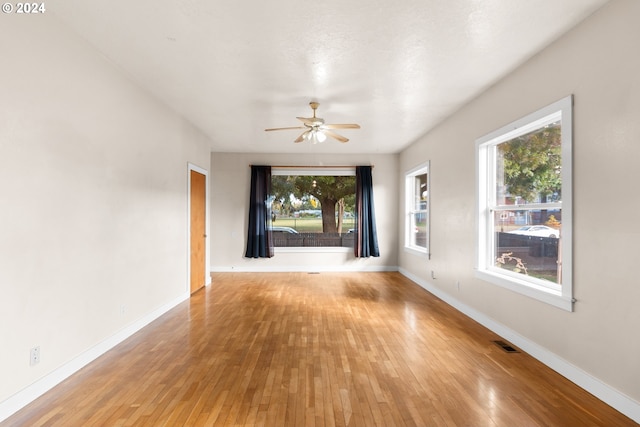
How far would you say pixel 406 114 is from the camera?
4.53m

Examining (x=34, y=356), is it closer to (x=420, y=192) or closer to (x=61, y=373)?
(x=61, y=373)

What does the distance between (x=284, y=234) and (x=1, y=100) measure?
5.71 metres

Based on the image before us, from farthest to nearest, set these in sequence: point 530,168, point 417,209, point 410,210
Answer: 1. point 410,210
2. point 417,209
3. point 530,168

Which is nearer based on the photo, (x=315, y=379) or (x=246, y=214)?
(x=315, y=379)

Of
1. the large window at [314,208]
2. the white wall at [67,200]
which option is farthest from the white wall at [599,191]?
the large window at [314,208]

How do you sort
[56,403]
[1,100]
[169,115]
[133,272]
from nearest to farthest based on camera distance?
[1,100] → [56,403] → [133,272] → [169,115]

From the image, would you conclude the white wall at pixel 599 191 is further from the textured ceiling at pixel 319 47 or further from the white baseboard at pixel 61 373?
the white baseboard at pixel 61 373

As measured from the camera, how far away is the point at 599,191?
2.23 meters

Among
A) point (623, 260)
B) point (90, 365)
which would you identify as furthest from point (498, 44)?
point (90, 365)

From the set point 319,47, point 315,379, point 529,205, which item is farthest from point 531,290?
point 319,47

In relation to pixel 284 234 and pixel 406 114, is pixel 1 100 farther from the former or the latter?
pixel 284 234

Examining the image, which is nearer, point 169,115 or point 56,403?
point 56,403

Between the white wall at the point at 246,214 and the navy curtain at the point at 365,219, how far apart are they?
20 cm

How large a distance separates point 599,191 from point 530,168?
36.9 inches
